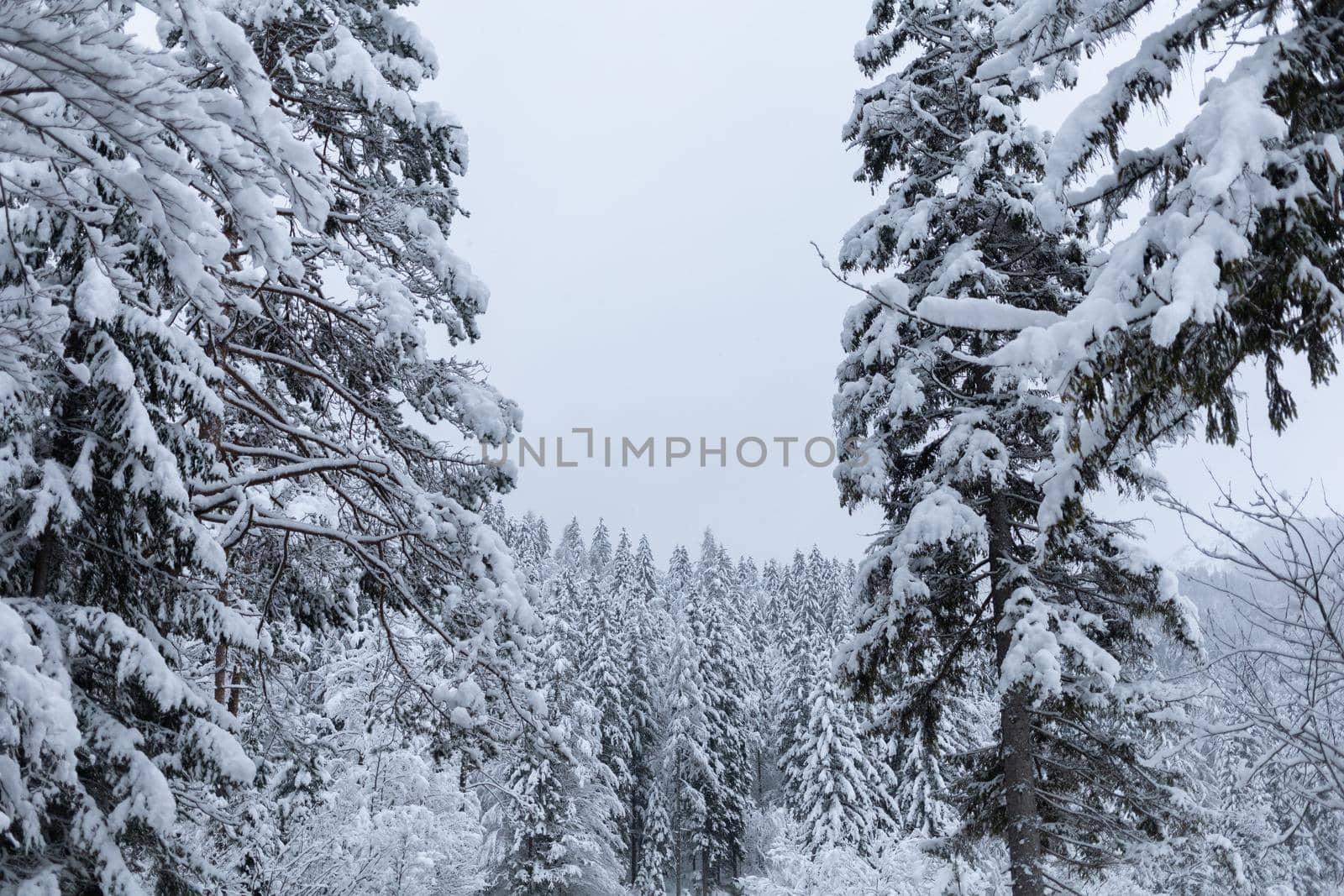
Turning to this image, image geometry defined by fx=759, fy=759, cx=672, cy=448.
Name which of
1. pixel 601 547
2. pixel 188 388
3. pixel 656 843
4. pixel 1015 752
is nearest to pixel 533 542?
pixel 601 547

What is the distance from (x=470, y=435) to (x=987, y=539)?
4896 mm

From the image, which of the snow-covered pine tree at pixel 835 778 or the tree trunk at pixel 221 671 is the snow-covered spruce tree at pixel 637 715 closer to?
the snow-covered pine tree at pixel 835 778

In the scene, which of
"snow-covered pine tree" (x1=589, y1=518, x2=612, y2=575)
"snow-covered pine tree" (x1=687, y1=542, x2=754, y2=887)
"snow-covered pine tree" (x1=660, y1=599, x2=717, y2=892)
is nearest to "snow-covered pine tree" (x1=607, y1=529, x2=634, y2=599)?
"snow-covered pine tree" (x1=687, y1=542, x2=754, y2=887)

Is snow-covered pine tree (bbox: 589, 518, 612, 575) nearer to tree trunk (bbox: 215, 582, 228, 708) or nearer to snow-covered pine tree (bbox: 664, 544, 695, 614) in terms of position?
snow-covered pine tree (bbox: 664, 544, 695, 614)

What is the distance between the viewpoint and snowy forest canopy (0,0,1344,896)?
2.89 meters

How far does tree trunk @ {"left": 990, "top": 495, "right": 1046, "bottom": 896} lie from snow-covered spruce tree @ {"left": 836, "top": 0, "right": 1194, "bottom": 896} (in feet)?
0.06

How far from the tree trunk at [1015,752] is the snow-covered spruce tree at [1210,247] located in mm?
4191

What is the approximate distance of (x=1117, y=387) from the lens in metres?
2.93

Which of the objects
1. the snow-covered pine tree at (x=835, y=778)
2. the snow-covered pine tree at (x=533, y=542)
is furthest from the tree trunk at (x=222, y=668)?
the snow-covered pine tree at (x=533, y=542)

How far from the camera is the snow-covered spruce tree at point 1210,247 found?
258cm

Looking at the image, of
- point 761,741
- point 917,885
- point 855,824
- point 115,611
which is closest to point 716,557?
point 761,741

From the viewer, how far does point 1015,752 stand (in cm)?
740

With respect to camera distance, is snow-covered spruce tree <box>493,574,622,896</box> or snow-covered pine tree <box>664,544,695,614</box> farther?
snow-covered pine tree <box>664,544,695,614</box>

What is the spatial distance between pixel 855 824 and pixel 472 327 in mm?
26035
